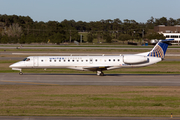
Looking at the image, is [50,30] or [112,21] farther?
[112,21]

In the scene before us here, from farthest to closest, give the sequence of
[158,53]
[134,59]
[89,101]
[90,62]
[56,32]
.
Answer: [56,32] → [158,53] → [90,62] → [134,59] → [89,101]

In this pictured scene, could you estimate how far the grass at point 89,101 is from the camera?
46.6ft

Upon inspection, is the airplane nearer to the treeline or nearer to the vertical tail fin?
the vertical tail fin

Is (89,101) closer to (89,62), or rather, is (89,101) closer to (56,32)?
(89,62)

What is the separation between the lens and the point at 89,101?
16.7 meters

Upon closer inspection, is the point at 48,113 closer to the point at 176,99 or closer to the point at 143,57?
the point at 176,99

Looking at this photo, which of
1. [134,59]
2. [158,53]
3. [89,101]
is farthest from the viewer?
[158,53]

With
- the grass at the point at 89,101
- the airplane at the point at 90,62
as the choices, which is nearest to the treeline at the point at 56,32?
the airplane at the point at 90,62

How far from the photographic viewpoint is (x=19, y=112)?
46.1 ft

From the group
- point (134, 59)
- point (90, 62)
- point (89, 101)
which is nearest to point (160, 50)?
point (134, 59)

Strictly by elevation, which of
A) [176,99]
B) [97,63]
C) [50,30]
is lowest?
[176,99]

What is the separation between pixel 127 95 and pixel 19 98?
849 centimetres

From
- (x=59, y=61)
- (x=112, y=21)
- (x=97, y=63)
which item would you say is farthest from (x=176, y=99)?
(x=112, y=21)

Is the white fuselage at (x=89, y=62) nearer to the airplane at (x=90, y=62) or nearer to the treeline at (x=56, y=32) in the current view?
the airplane at (x=90, y=62)
